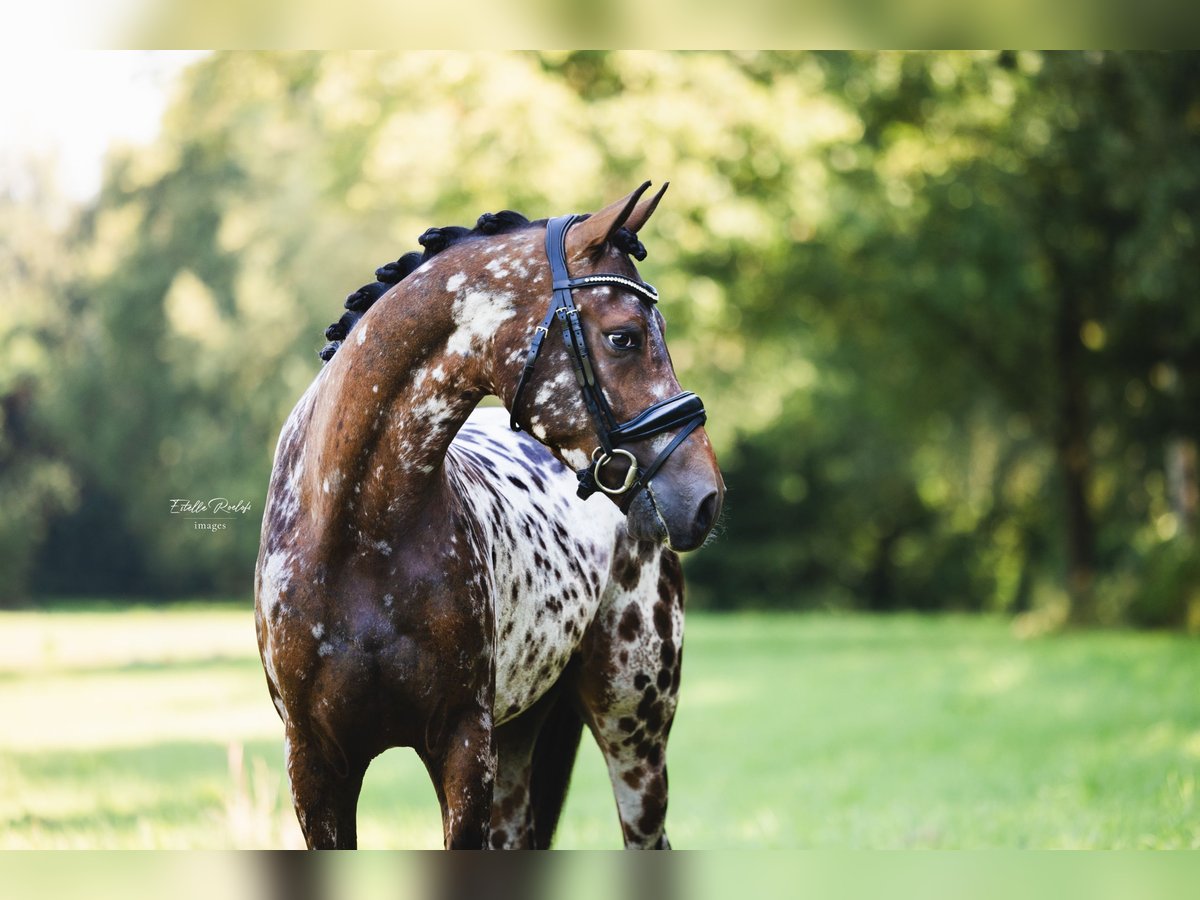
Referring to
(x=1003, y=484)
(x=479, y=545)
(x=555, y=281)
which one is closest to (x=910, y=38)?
(x=555, y=281)

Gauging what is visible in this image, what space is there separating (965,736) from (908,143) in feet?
27.4

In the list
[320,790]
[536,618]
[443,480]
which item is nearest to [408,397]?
[443,480]

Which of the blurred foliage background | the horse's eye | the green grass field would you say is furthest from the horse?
the blurred foliage background

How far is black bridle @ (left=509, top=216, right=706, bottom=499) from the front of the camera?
2453mm

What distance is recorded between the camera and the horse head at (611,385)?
2.45m

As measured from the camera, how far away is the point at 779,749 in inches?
356

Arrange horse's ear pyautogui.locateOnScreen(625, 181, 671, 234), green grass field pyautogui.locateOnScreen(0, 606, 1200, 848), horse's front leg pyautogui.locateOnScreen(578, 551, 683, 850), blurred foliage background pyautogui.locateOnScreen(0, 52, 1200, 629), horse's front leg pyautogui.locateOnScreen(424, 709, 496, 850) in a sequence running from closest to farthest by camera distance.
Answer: horse's ear pyautogui.locateOnScreen(625, 181, 671, 234), horse's front leg pyautogui.locateOnScreen(424, 709, 496, 850), horse's front leg pyautogui.locateOnScreen(578, 551, 683, 850), green grass field pyautogui.locateOnScreen(0, 606, 1200, 848), blurred foliage background pyautogui.locateOnScreen(0, 52, 1200, 629)

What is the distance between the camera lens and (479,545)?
9.27 ft

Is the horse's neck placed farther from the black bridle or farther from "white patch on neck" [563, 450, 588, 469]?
"white patch on neck" [563, 450, 588, 469]

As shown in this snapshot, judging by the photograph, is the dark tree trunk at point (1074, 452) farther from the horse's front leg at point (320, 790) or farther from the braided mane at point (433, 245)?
the horse's front leg at point (320, 790)

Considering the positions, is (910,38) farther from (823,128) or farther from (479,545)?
(823,128)

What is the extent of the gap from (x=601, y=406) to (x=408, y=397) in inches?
17.1

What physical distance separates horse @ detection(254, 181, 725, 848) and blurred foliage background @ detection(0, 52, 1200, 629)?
10.3 m

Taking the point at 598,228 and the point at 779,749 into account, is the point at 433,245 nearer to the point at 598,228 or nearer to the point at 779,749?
the point at 598,228
